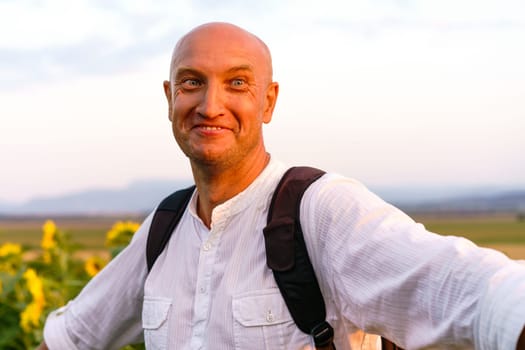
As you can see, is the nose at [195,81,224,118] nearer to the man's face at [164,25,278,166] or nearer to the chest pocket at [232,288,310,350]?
the man's face at [164,25,278,166]

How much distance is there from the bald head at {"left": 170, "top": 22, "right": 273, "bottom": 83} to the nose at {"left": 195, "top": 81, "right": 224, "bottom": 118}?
0.28 feet

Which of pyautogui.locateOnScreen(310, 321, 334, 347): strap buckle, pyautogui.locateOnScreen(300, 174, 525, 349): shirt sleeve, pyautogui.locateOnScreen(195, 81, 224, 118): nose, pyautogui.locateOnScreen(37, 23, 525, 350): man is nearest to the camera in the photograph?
pyautogui.locateOnScreen(300, 174, 525, 349): shirt sleeve

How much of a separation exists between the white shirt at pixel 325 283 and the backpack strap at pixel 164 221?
3 cm

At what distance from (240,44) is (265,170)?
0.34m

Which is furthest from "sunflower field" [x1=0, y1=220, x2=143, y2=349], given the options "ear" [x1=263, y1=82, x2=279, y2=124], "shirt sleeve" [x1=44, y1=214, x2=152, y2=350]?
"ear" [x1=263, y1=82, x2=279, y2=124]

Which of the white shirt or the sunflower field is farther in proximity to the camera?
the sunflower field

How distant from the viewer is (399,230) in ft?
5.67

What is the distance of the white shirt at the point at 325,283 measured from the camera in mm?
1518

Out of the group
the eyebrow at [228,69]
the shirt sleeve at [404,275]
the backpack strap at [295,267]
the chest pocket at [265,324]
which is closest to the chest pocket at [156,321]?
the chest pocket at [265,324]

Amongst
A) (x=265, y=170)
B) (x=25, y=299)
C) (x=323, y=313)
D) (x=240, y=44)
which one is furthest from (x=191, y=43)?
(x=25, y=299)

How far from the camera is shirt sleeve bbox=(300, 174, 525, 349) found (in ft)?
4.76

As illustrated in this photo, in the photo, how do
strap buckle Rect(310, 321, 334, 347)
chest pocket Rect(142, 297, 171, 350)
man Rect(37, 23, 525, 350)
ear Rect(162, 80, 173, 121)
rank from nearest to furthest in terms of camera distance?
1. man Rect(37, 23, 525, 350)
2. strap buckle Rect(310, 321, 334, 347)
3. chest pocket Rect(142, 297, 171, 350)
4. ear Rect(162, 80, 173, 121)

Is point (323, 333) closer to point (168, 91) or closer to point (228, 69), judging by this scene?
point (228, 69)

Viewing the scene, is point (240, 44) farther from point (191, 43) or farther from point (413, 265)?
point (413, 265)
